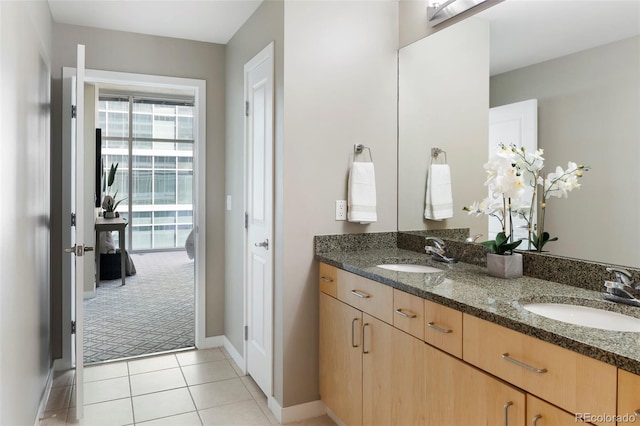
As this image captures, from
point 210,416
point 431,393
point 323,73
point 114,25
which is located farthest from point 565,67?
point 114,25

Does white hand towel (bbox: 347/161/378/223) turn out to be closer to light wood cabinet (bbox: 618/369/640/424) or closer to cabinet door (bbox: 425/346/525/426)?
cabinet door (bbox: 425/346/525/426)

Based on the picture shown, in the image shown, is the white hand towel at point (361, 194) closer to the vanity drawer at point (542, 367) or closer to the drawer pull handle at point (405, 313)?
the drawer pull handle at point (405, 313)

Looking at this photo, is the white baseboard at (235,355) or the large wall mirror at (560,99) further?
the white baseboard at (235,355)

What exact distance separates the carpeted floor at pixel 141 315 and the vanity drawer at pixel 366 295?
2012 mm

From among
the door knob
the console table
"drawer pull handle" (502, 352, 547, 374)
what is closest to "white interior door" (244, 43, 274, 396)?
the door knob

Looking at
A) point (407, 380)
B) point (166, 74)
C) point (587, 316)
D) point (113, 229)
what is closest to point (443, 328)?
point (407, 380)

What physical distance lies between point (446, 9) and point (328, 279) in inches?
60.2

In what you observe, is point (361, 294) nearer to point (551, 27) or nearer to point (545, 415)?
point (545, 415)

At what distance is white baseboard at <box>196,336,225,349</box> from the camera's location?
3617 millimetres

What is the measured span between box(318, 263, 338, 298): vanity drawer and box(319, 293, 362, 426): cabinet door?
36 mm

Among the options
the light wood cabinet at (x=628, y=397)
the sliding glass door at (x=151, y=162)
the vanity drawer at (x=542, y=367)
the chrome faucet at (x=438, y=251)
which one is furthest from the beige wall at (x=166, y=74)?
the sliding glass door at (x=151, y=162)

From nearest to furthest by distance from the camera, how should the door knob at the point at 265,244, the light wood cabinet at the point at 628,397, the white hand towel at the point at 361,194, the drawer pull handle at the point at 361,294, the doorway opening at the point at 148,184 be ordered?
1. the light wood cabinet at the point at 628,397
2. the drawer pull handle at the point at 361,294
3. the white hand towel at the point at 361,194
4. the door knob at the point at 265,244
5. the doorway opening at the point at 148,184

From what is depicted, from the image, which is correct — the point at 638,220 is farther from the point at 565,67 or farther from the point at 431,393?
the point at 431,393

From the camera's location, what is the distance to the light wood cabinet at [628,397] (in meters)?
0.96
